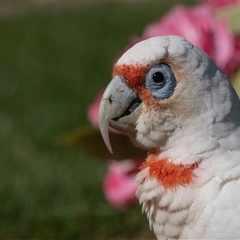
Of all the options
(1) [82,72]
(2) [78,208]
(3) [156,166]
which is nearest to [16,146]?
(2) [78,208]

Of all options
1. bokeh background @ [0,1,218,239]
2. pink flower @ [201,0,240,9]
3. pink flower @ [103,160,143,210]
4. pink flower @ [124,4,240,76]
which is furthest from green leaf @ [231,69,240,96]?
bokeh background @ [0,1,218,239]

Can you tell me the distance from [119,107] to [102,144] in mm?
299

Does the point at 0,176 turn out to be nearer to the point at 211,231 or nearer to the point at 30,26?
the point at 211,231

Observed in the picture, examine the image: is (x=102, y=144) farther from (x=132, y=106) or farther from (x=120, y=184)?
(x=132, y=106)

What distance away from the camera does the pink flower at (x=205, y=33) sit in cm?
117

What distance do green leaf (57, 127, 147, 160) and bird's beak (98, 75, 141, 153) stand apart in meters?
0.23

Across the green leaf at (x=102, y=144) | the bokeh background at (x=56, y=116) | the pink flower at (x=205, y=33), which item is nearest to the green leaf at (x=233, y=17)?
the pink flower at (x=205, y=33)

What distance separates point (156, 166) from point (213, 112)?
0.12 metres

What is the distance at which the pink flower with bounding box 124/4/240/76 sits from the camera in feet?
3.84

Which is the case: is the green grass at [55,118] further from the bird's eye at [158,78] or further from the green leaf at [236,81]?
the bird's eye at [158,78]

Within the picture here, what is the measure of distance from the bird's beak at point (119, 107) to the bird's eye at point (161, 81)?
0.09 ft

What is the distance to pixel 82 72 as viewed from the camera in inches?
139

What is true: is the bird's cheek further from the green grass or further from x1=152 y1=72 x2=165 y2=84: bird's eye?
the green grass

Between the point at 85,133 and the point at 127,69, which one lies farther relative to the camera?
the point at 85,133
